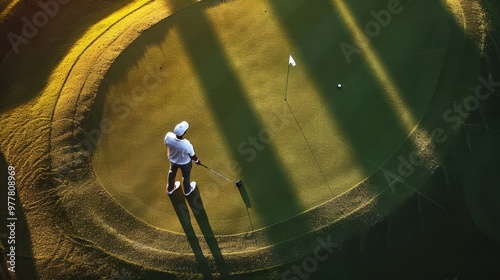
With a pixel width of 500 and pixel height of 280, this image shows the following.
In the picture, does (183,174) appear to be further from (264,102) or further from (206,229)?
(264,102)

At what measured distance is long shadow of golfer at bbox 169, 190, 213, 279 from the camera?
8.15 m

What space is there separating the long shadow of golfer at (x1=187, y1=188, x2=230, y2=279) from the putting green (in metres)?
0.13

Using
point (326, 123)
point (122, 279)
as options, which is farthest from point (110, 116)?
point (326, 123)

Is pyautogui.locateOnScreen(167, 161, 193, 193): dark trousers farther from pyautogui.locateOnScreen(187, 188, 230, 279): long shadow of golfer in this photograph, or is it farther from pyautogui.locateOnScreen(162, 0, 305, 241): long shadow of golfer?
pyautogui.locateOnScreen(162, 0, 305, 241): long shadow of golfer

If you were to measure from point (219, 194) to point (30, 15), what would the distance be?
712 centimetres

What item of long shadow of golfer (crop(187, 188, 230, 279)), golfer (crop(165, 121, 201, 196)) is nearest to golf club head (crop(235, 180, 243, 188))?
long shadow of golfer (crop(187, 188, 230, 279))

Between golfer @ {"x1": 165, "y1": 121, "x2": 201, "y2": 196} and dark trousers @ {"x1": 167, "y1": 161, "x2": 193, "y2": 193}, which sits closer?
golfer @ {"x1": 165, "y1": 121, "x2": 201, "y2": 196}

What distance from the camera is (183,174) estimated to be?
27.5ft

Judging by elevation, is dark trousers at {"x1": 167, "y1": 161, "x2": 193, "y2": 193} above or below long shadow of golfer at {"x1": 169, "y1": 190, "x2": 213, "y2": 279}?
above

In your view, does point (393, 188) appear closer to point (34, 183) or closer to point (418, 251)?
point (418, 251)

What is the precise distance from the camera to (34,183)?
8.81m

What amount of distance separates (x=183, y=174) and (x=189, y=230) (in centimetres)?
115

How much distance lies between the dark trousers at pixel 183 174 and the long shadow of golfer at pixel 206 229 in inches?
10.5

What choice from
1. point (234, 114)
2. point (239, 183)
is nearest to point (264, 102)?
point (234, 114)
